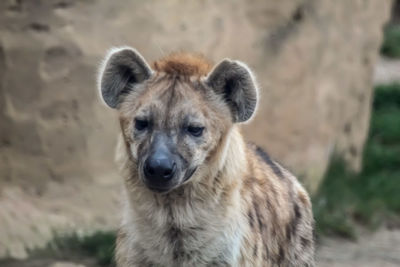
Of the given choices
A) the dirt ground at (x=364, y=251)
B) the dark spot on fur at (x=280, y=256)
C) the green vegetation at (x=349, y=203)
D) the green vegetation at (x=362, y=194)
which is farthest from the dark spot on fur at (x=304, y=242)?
the green vegetation at (x=362, y=194)

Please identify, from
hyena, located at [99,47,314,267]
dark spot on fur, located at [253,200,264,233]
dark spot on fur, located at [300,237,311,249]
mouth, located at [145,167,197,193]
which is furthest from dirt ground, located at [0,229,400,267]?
mouth, located at [145,167,197,193]

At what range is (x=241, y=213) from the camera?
3.98 m

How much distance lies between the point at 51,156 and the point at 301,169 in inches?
68.1

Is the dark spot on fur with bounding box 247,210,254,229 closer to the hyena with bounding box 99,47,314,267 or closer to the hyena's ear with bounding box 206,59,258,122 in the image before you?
the hyena with bounding box 99,47,314,267

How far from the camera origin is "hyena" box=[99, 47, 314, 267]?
3.79 metres

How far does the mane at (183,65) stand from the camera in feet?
13.0

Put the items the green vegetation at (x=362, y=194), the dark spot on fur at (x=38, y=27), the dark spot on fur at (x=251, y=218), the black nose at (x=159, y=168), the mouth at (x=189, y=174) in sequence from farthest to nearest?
1. the green vegetation at (x=362, y=194)
2. the dark spot on fur at (x=38, y=27)
3. the dark spot on fur at (x=251, y=218)
4. the mouth at (x=189, y=174)
5. the black nose at (x=159, y=168)

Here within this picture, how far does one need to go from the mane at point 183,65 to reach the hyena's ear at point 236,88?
69mm

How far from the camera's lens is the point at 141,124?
150 inches

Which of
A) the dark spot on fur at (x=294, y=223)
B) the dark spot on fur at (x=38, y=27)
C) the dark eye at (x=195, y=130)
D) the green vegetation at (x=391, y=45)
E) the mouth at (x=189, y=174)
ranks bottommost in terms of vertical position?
the dark spot on fur at (x=294, y=223)

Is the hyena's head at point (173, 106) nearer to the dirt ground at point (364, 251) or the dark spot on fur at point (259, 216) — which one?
the dark spot on fur at point (259, 216)

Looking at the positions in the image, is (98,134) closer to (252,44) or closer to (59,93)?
(59,93)

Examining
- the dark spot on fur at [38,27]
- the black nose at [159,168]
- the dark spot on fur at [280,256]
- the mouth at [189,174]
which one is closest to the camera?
the black nose at [159,168]

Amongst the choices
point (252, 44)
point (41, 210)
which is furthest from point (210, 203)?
point (252, 44)
